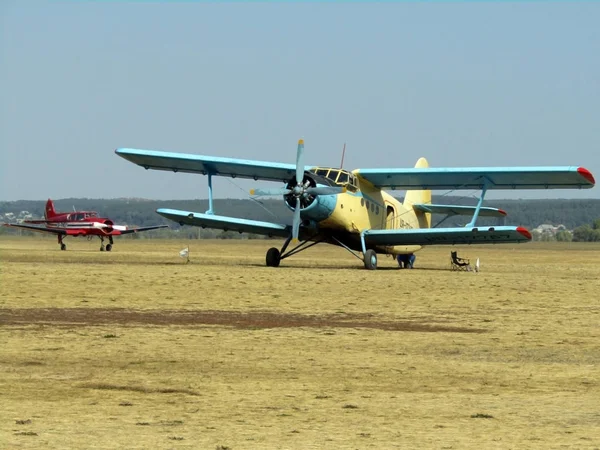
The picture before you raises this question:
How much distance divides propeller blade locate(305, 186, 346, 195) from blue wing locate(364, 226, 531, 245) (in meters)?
2.02

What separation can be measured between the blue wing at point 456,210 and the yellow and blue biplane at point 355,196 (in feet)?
9.06

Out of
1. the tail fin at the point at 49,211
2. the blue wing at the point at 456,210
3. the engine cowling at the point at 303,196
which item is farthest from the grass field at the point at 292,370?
the tail fin at the point at 49,211

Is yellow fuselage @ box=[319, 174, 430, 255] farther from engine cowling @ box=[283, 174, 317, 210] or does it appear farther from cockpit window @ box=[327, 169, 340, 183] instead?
engine cowling @ box=[283, 174, 317, 210]

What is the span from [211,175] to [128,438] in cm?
2786

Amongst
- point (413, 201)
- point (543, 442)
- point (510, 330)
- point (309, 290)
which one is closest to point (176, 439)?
point (543, 442)

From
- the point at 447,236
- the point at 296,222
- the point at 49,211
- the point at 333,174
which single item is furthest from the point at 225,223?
the point at 49,211

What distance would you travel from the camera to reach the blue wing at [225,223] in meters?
33.2

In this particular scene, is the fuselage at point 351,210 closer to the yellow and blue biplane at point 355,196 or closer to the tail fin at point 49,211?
the yellow and blue biplane at point 355,196

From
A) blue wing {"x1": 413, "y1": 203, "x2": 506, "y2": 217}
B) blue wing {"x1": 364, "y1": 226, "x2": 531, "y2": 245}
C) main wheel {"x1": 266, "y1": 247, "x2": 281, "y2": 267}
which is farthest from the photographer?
blue wing {"x1": 413, "y1": 203, "x2": 506, "y2": 217}

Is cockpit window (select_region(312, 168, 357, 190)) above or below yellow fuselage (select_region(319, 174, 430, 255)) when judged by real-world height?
above

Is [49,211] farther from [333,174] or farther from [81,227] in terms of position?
[333,174]

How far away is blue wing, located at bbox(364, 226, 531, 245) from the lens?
30.7m

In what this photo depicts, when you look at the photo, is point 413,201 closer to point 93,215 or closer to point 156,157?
point 156,157

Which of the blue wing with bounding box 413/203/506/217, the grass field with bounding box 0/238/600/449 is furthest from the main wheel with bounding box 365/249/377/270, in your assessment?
the grass field with bounding box 0/238/600/449
